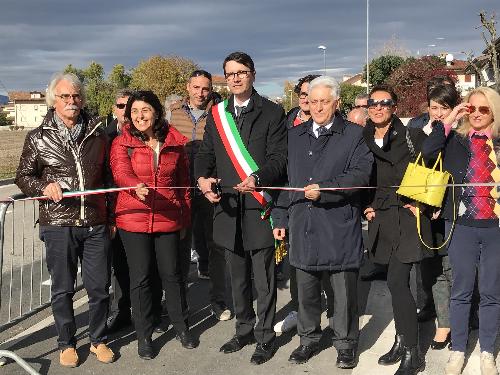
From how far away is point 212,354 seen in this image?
425 cm

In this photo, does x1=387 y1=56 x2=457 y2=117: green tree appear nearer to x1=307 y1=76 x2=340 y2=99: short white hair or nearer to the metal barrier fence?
the metal barrier fence

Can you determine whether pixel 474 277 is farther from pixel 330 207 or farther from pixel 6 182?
pixel 6 182

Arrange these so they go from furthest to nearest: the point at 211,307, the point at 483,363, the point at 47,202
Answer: the point at 211,307 < the point at 47,202 < the point at 483,363

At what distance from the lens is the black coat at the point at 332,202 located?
3.82 meters

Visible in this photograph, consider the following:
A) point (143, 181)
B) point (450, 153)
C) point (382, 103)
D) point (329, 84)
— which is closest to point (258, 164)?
point (329, 84)

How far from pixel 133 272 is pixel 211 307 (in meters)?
1.33

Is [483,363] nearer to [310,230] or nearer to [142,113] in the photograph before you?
[310,230]

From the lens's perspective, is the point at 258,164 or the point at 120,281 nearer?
the point at 258,164

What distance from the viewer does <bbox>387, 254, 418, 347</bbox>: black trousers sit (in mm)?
3814

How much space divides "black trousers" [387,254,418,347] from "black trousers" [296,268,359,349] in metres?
0.30

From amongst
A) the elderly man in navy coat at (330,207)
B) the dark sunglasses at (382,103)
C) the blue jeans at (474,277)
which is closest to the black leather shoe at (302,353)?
the elderly man in navy coat at (330,207)

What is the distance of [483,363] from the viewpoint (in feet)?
12.1

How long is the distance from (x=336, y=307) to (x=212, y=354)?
112cm

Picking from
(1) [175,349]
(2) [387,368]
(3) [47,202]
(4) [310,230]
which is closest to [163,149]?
(3) [47,202]
